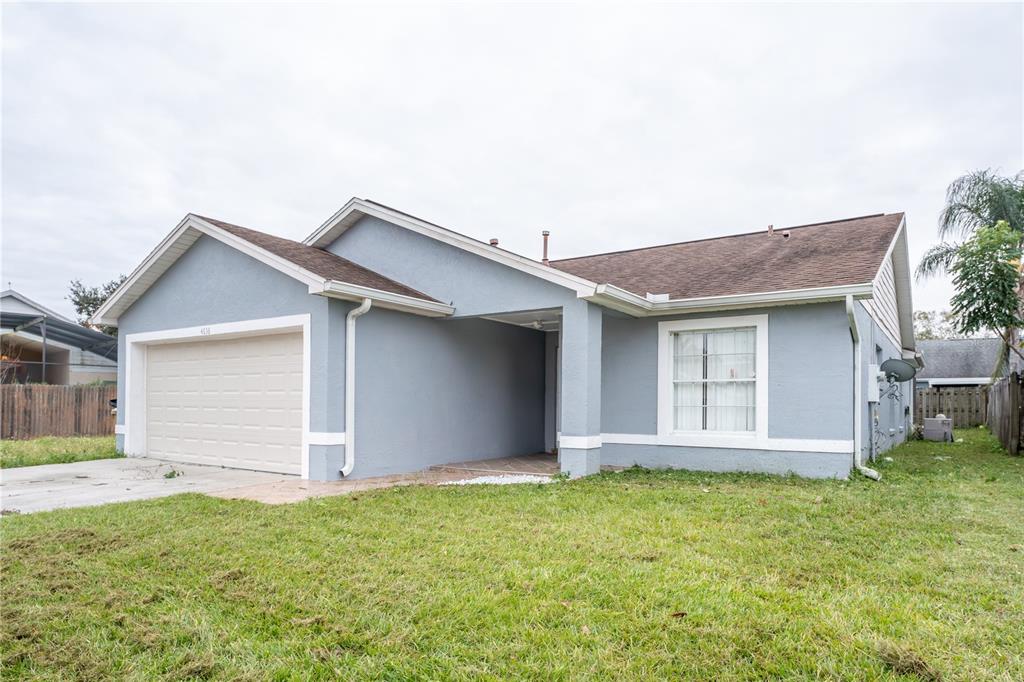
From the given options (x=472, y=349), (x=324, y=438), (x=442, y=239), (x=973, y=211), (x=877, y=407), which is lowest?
(x=324, y=438)

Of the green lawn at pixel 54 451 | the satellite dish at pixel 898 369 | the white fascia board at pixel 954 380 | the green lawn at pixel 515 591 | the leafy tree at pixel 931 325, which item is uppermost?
the leafy tree at pixel 931 325

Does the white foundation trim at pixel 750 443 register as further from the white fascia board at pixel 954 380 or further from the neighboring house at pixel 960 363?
the white fascia board at pixel 954 380

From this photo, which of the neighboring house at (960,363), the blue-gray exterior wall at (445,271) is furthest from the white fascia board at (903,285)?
the neighboring house at (960,363)

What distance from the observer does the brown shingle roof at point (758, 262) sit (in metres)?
9.69

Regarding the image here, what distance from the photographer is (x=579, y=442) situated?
931cm

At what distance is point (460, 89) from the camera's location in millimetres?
15461

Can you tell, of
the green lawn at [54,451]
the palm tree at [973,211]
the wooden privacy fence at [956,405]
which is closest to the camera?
the green lawn at [54,451]

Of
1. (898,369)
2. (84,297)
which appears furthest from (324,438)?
(84,297)

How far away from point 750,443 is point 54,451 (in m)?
13.1

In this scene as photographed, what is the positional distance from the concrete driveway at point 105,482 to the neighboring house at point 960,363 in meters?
29.2

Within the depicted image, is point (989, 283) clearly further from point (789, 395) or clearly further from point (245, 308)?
point (245, 308)

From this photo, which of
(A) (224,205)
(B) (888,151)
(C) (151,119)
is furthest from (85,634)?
(A) (224,205)

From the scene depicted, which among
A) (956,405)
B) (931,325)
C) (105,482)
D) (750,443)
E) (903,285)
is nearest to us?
(105,482)

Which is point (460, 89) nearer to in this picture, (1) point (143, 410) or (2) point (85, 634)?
(1) point (143, 410)
